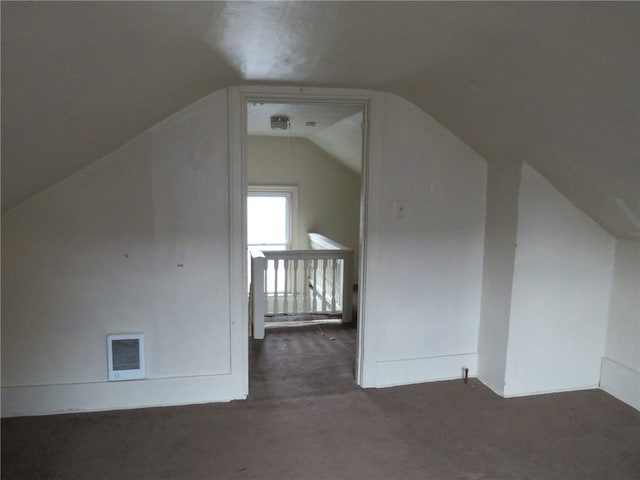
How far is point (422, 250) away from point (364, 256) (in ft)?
1.31

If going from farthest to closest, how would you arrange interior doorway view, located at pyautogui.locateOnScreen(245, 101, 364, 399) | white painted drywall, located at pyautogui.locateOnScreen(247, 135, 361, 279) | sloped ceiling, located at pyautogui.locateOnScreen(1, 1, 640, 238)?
white painted drywall, located at pyautogui.locateOnScreen(247, 135, 361, 279) → interior doorway view, located at pyautogui.locateOnScreen(245, 101, 364, 399) → sloped ceiling, located at pyautogui.locateOnScreen(1, 1, 640, 238)

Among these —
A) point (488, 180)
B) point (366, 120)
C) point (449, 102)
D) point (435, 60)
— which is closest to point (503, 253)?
point (488, 180)

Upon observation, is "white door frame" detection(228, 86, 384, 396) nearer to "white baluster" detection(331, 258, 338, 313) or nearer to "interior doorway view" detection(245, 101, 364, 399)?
"interior doorway view" detection(245, 101, 364, 399)

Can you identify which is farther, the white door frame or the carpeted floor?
the white door frame

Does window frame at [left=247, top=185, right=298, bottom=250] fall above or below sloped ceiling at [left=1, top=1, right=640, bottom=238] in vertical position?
below

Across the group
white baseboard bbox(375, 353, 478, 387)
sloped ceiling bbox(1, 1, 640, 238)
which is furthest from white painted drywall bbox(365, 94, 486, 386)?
sloped ceiling bbox(1, 1, 640, 238)

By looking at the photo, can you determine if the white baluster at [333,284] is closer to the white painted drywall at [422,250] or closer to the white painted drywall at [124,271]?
the white painted drywall at [422,250]

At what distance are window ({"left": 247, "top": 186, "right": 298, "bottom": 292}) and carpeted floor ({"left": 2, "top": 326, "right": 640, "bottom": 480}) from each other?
3.16m

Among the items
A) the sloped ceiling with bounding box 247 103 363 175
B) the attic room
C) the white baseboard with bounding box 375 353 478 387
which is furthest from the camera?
the sloped ceiling with bounding box 247 103 363 175

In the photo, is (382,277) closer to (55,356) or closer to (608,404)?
(608,404)

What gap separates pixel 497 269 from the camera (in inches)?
109

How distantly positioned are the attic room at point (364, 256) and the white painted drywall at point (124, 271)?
0.04 feet

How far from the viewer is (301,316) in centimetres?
434

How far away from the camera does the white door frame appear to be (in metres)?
2.47
